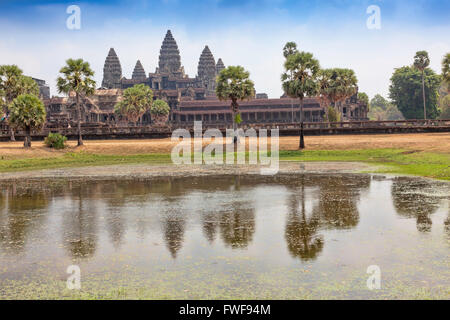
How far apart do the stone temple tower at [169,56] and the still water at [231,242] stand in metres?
144

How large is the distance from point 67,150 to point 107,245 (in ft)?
152

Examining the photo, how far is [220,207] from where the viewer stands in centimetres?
1802

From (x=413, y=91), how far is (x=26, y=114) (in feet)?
279

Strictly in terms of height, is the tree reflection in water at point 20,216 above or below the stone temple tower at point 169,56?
below

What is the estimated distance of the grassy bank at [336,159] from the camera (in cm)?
3047

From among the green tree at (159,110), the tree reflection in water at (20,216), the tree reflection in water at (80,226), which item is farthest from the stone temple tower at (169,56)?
the tree reflection in water at (80,226)

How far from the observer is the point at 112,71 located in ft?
531

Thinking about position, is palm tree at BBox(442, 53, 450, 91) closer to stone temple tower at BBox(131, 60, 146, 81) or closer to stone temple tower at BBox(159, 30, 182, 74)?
stone temple tower at BBox(159, 30, 182, 74)

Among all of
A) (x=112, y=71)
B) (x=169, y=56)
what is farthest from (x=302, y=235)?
(x=169, y=56)

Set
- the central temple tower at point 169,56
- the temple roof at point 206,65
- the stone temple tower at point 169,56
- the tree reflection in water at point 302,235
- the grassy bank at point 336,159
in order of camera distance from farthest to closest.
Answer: the temple roof at point 206,65 < the stone temple tower at point 169,56 < the central temple tower at point 169,56 < the grassy bank at point 336,159 < the tree reflection in water at point 302,235

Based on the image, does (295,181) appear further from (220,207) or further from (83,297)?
(83,297)

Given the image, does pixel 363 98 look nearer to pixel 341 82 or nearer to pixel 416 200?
pixel 341 82

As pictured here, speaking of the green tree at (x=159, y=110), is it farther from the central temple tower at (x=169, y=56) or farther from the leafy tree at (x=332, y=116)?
the central temple tower at (x=169, y=56)

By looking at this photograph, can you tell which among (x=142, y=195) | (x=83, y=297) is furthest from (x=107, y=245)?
(x=142, y=195)
